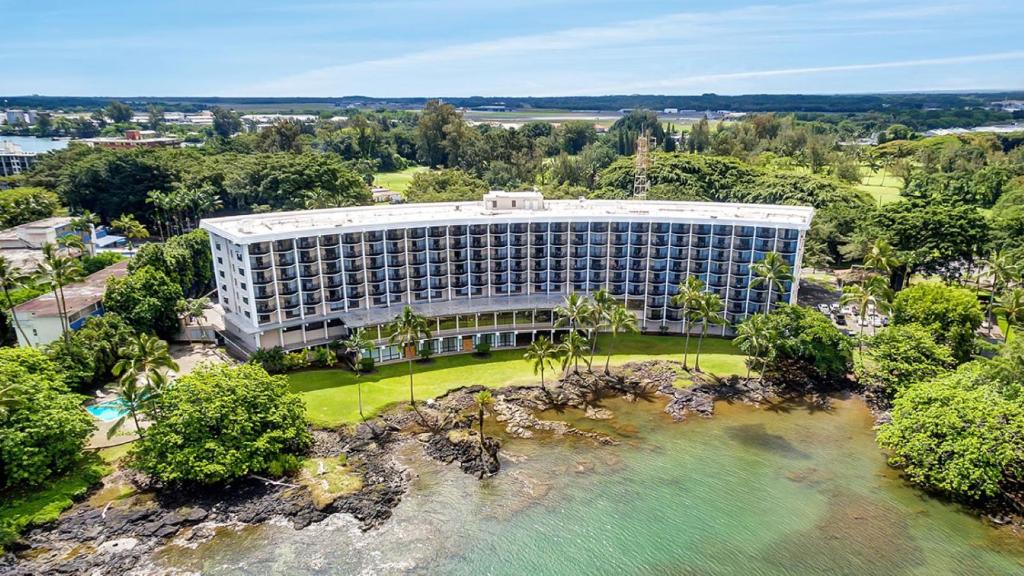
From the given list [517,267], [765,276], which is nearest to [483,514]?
[517,267]

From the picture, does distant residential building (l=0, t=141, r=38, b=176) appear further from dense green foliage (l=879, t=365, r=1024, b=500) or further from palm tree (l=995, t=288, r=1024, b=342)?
palm tree (l=995, t=288, r=1024, b=342)

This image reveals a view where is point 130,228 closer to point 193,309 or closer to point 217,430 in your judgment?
point 193,309

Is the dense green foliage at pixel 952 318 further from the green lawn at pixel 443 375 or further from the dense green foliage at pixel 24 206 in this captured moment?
the dense green foliage at pixel 24 206

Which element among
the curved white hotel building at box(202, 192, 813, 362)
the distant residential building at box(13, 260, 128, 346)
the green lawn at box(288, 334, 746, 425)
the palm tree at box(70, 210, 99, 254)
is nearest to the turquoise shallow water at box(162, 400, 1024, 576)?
the green lawn at box(288, 334, 746, 425)

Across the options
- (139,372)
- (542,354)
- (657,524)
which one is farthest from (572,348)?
(139,372)

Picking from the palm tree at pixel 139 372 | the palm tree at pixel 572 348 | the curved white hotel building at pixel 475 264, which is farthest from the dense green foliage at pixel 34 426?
the palm tree at pixel 572 348

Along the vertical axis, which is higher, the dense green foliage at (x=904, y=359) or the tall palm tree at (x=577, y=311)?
the tall palm tree at (x=577, y=311)
